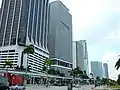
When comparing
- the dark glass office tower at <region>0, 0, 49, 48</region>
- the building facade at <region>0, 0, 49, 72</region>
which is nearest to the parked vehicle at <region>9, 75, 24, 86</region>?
the building facade at <region>0, 0, 49, 72</region>

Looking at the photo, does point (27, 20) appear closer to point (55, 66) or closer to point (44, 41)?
point (44, 41)

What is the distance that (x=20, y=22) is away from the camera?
160m

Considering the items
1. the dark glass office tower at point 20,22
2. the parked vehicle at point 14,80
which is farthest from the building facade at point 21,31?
the parked vehicle at point 14,80

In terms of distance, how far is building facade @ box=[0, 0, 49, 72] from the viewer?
15338cm

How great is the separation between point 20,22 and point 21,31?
7.88 meters

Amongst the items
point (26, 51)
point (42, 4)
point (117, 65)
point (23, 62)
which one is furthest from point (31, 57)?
point (117, 65)

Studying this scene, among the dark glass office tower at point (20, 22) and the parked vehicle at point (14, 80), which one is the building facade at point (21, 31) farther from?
the parked vehicle at point (14, 80)

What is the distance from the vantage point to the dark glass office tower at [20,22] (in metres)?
158

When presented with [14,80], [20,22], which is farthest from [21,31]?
[14,80]

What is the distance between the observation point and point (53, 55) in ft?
640

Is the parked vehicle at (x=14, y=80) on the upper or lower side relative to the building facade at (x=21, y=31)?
lower

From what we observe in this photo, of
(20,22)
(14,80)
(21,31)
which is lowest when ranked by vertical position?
(14,80)

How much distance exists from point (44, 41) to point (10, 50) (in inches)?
1703

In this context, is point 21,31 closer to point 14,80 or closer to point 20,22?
point 20,22
